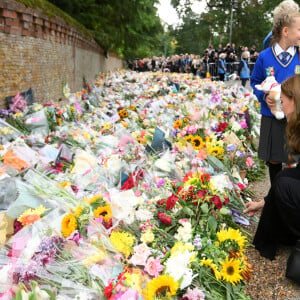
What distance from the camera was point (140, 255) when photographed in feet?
5.92

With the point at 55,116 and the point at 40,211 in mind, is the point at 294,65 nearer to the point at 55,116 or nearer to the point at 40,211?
the point at 40,211

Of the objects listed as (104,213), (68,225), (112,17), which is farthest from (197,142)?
(112,17)

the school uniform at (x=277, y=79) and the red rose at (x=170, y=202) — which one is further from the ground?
the school uniform at (x=277, y=79)

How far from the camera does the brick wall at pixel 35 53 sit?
15.6 feet

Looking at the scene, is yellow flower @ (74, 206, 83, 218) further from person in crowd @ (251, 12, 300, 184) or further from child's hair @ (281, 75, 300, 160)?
person in crowd @ (251, 12, 300, 184)

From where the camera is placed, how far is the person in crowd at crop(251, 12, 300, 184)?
258 cm

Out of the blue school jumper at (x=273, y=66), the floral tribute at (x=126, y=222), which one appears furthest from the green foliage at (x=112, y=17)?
the blue school jumper at (x=273, y=66)

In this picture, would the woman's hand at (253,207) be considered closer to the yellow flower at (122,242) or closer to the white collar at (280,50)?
the yellow flower at (122,242)

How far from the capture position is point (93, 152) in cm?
371

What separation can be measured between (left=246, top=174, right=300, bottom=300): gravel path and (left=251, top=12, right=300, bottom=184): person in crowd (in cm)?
81

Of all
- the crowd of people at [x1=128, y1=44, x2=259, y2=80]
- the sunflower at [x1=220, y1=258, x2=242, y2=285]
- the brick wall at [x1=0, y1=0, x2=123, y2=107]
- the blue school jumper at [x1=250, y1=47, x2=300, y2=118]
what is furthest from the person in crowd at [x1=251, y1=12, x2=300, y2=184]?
the crowd of people at [x1=128, y1=44, x2=259, y2=80]

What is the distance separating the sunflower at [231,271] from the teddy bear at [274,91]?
4.07ft

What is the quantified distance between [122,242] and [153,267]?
221mm

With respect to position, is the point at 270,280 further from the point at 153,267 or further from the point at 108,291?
the point at 108,291
